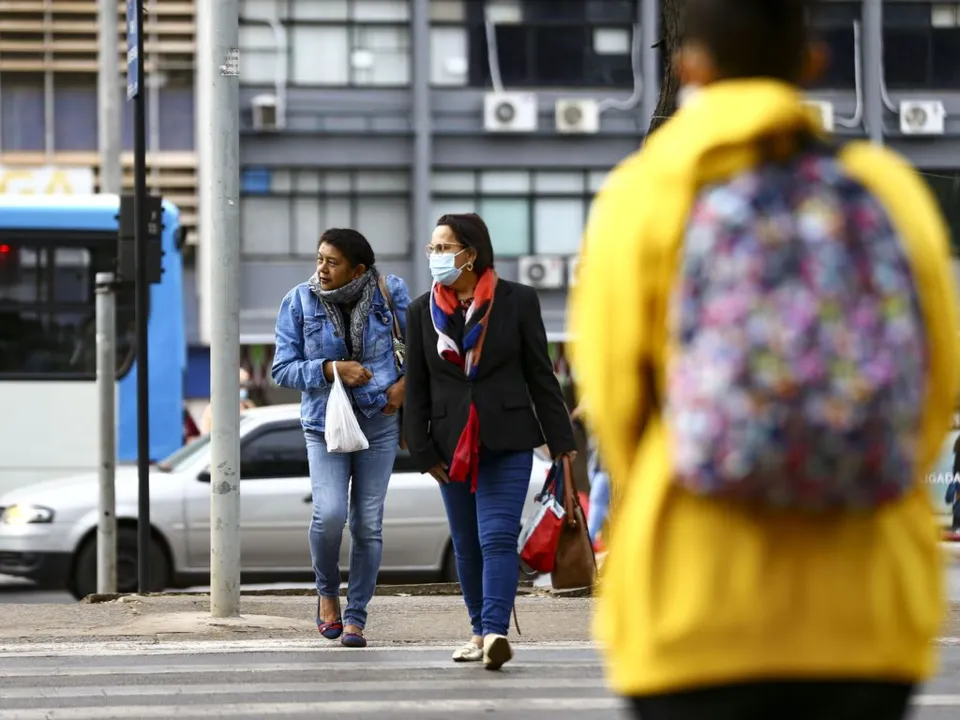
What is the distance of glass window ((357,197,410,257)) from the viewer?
36.8 meters

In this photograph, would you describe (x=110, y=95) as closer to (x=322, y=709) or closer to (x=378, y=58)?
(x=378, y=58)

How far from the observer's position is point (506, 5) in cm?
3688

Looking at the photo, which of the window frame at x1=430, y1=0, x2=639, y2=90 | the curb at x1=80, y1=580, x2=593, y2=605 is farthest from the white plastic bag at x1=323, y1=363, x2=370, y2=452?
the window frame at x1=430, y1=0, x2=639, y2=90

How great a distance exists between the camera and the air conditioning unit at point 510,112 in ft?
118

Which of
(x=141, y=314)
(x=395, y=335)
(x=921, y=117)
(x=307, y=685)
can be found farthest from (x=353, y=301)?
(x=921, y=117)

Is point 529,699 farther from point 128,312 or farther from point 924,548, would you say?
point 128,312

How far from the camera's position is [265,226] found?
1446 inches

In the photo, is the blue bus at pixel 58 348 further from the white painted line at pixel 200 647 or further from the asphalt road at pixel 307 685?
the asphalt road at pixel 307 685

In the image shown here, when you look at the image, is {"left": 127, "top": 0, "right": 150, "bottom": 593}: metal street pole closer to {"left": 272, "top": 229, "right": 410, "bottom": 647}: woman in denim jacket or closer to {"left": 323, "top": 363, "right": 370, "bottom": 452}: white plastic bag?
{"left": 272, "top": 229, "right": 410, "bottom": 647}: woman in denim jacket

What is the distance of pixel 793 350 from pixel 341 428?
19.0ft

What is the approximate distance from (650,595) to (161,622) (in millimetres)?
6940

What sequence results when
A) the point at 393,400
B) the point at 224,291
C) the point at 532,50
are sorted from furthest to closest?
1. the point at 532,50
2. the point at 224,291
3. the point at 393,400

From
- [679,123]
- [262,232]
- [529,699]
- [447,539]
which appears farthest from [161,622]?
[262,232]

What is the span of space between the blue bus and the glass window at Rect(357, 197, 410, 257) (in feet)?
64.3
